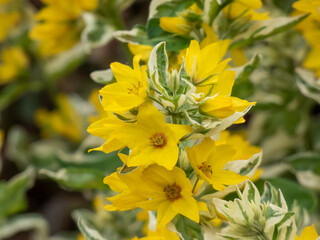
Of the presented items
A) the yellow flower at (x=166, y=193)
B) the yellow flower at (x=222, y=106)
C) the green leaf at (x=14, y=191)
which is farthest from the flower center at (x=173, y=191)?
the green leaf at (x=14, y=191)

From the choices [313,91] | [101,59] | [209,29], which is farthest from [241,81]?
[101,59]

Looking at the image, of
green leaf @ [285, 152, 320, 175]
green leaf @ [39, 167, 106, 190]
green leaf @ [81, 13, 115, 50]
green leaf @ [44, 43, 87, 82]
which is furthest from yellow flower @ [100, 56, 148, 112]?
green leaf @ [44, 43, 87, 82]

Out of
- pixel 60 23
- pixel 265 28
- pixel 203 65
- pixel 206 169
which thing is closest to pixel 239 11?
pixel 265 28

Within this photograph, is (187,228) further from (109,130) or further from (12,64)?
(12,64)

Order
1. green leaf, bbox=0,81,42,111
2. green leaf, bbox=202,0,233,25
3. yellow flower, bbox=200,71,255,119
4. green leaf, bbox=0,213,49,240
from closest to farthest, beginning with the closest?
yellow flower, bbox=200,71,255,119 → green leaf, bbox=202,0,233,25 → green leaf, bbox=0,213,49,240 → green leaf, bbox=0,81,42,111

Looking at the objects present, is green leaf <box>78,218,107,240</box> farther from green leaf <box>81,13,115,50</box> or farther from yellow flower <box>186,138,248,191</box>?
green leaf <box>81,13,115,50</box>

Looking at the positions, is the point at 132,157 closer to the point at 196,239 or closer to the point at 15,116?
the point at 196,239

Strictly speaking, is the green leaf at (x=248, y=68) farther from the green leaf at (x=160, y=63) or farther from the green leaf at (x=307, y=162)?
the green leaf at (x=307, y=162)
